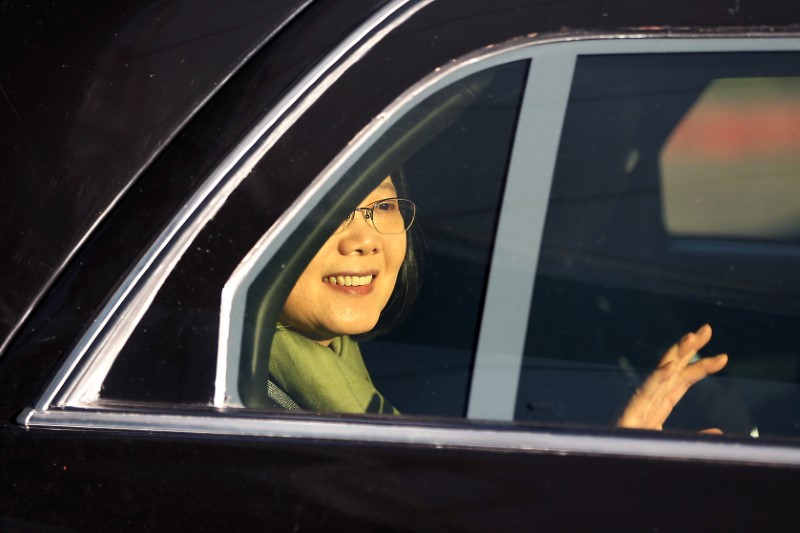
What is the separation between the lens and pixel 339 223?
1.39 metres

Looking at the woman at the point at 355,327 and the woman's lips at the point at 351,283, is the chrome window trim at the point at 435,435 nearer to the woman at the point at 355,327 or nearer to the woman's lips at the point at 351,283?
the woman at the point at 355,327

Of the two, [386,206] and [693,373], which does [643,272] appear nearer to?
[693,373]

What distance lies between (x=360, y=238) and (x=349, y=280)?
0.25 feet

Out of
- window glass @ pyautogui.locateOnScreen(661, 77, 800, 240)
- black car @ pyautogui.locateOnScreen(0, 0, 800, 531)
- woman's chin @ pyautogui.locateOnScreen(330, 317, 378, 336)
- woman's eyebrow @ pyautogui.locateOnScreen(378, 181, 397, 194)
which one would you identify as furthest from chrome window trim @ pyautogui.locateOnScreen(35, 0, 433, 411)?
window glass @ pyautogui.locateOnScreen(661, 77, 800, 240)

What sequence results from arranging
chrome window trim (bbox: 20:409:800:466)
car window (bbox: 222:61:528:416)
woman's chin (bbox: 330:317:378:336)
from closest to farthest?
chrome window trim (bbox: 20:409:800:466) < car window (bbox: 222:61:528:416) < woman's chin (bbox: 330:317:378:336)

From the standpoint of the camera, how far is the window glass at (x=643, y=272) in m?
1.34

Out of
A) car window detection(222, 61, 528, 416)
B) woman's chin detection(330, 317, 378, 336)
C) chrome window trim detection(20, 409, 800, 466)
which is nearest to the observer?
chrome window trim detection(20, 409, 800, 466)

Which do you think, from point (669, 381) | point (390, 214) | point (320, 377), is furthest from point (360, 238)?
point (669, 381)

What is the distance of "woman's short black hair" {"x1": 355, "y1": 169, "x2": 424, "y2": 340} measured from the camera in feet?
4.55

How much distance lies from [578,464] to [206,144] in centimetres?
64

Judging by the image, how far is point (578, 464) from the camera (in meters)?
1.23

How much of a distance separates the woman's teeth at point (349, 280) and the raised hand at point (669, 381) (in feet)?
1.36

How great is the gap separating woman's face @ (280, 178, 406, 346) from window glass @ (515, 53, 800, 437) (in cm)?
22

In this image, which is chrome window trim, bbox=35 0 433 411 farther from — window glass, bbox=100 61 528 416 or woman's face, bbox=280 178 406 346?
woman's face, bbox=280 178 406 346
